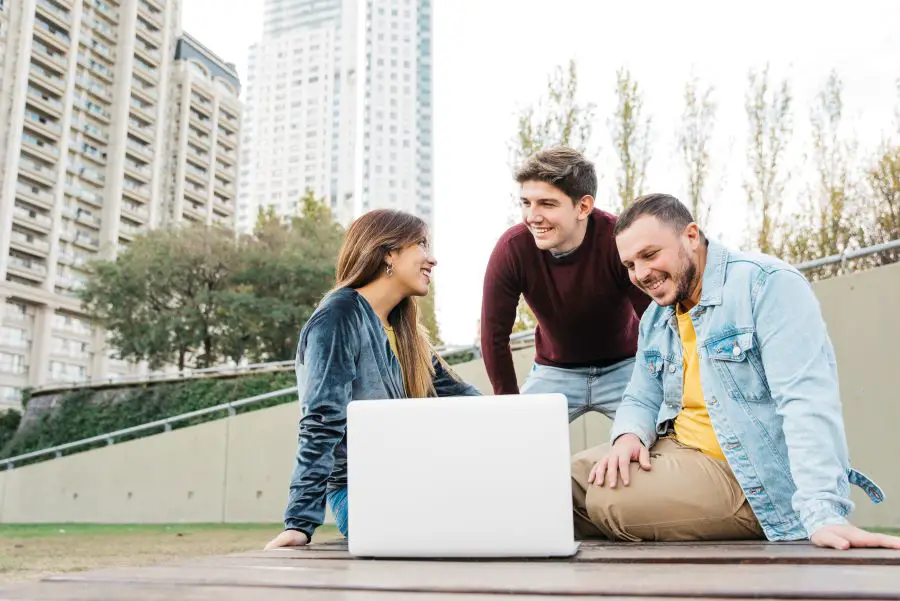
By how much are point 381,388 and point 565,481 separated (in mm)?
1042

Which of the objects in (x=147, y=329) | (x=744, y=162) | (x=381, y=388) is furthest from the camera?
(x=147, y=329)

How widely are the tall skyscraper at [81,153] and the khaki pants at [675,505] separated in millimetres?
39817

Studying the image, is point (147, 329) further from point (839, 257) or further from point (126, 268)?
point (839, 257)

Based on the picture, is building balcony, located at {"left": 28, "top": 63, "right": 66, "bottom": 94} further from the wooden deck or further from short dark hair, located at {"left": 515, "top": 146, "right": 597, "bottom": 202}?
the wooden deck

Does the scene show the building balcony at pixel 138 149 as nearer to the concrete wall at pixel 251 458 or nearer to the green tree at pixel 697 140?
the concrete wall at pixel 251 458

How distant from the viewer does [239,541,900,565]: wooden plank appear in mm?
1184

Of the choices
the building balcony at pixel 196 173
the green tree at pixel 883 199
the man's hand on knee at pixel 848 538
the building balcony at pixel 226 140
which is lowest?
the man's hand on knee at pixel 848 538

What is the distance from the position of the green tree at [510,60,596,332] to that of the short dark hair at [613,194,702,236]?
8.77 m

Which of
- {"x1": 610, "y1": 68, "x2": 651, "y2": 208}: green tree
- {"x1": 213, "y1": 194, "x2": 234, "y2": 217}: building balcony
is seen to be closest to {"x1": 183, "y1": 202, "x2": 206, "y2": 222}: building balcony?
{"x1": 213, "y1": 194, "x2": 234, "y2": 217}: building balcony

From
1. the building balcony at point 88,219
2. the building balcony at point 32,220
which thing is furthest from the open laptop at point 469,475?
the building balcony at point 88,219

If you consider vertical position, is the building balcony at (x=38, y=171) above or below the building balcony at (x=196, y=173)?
below

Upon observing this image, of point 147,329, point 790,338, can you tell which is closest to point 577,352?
point 790,338

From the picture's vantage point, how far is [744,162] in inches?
395

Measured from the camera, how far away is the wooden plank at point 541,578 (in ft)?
2.94
